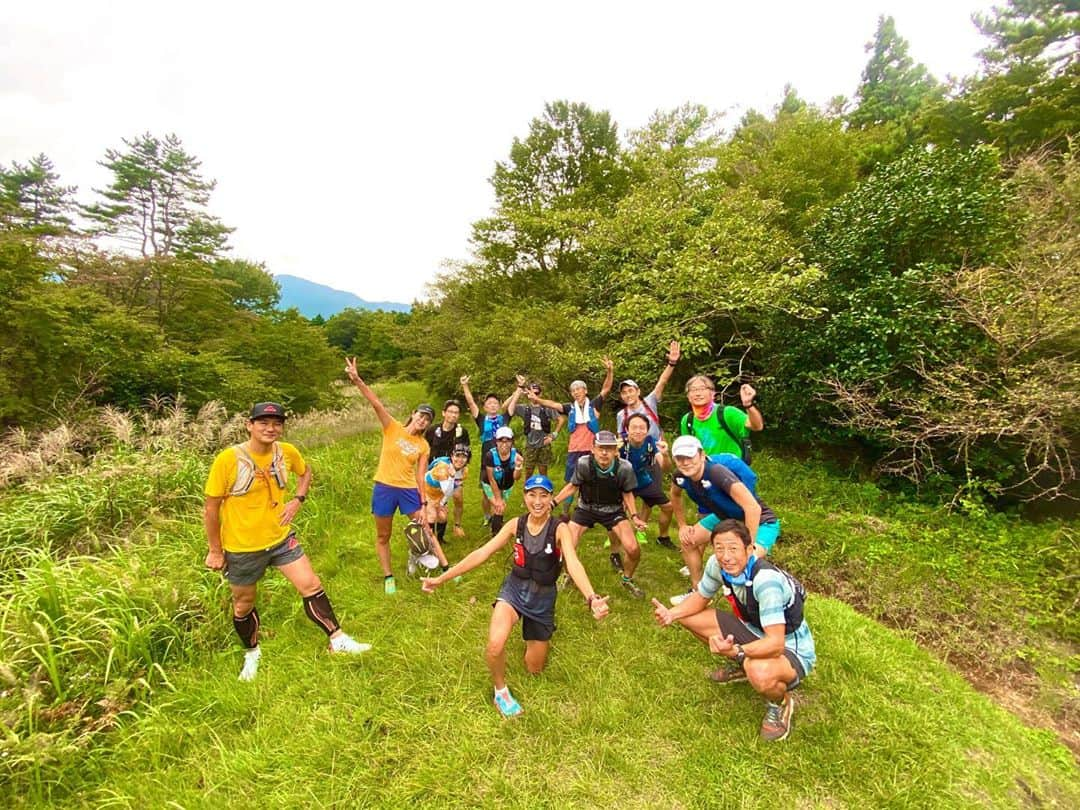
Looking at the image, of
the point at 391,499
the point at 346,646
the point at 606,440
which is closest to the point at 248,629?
the point at 346,646

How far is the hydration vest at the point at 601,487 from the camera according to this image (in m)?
4.82

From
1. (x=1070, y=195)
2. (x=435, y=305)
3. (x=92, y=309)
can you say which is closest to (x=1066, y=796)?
(x=1070, y=195)

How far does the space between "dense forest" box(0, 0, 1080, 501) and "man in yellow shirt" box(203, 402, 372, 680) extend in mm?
6822

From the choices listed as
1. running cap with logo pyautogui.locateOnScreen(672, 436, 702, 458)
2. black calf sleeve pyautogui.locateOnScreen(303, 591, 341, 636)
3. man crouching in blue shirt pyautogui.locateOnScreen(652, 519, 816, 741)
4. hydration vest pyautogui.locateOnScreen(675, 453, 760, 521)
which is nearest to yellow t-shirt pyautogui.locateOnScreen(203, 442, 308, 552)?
black calf sleeve pyautogui.locateOnScreen(303, 591, 341, 636)

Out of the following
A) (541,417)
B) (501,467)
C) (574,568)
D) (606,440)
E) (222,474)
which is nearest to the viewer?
(574,568)

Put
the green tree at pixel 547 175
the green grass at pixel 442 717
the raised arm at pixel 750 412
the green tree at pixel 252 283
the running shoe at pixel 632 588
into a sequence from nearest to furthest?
the green grass at pixel 442 717 → the raised arm at pixel 750 412 → the running shoe at pixel 632 588 → the green tree at pixel 547 175 → the green tree at pixel 252 283

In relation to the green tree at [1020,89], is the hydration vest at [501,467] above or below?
below

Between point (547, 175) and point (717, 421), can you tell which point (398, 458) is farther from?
point (547, 175)

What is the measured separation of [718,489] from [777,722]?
71.5 inches

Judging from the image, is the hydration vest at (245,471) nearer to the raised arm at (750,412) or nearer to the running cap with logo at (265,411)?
the running cap with logo at (265,411)

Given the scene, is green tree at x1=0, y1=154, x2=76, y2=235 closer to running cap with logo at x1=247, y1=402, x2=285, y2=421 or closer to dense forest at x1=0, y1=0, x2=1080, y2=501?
dense forest at x1=0, y1=0, x2=1080, y2=501

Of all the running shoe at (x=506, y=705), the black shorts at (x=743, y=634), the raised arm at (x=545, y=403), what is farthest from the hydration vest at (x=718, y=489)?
the raised arm at (x=545, y=403)

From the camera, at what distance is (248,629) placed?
4000mm

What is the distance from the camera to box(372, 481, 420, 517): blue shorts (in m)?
5.00
